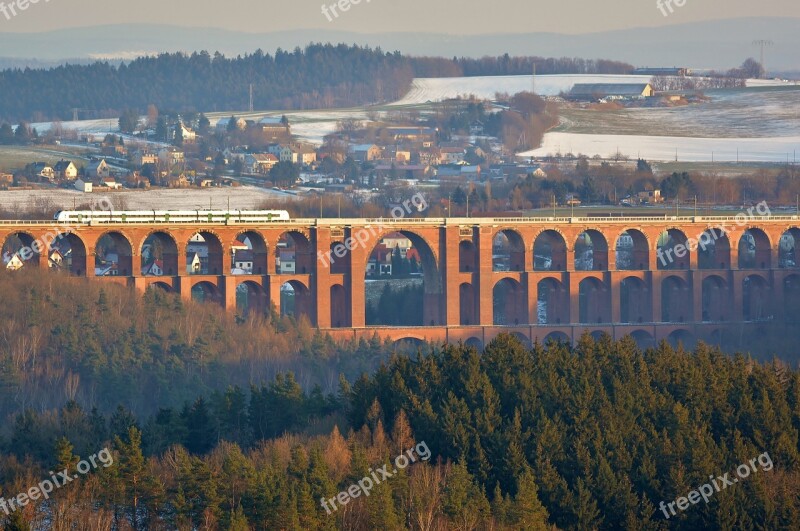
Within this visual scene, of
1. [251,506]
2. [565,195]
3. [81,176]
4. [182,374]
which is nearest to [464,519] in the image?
[251,506]

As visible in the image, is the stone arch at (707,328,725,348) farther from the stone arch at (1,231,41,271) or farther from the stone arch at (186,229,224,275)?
the stone arch at (1,231,41,271)

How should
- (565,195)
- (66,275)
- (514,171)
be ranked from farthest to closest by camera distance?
(514,171) < (565,195) < (66,275)

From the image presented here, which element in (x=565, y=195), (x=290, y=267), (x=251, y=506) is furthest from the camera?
(x=565, y=195)

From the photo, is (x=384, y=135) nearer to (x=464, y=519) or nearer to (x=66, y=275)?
(x=66, y=275)
